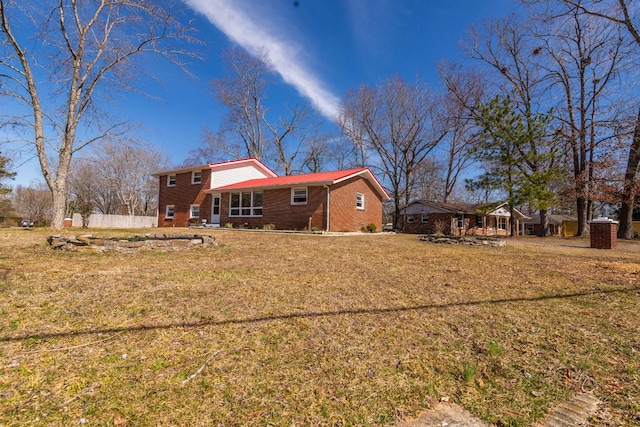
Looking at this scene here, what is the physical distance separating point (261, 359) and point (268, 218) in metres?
15.4

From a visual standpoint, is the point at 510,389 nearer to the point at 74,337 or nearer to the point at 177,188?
Result: the point at 74,337

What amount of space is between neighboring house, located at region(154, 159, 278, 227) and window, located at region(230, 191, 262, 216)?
4.57 ft

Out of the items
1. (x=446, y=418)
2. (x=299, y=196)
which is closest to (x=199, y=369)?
(x=446, y=418)

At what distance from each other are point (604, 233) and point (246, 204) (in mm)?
17180

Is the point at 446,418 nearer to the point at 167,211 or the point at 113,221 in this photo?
the point at 167,211

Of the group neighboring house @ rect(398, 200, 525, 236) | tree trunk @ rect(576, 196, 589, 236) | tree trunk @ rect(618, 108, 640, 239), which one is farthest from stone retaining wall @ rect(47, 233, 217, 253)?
tree trunk @ rect(576, 196, 589, 236)

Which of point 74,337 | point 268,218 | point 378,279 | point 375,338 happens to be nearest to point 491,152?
point 268,218

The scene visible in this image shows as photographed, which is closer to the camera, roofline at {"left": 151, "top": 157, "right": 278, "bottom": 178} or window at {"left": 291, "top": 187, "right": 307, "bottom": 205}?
window at {"left": 291, "top": 187, "right": 307, "bottom": 205}

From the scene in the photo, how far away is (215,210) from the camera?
2047 centimetres

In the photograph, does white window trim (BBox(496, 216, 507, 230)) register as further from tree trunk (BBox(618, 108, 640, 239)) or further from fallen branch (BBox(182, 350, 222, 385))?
fallen branch (BBox(182, 350, 222, 385))

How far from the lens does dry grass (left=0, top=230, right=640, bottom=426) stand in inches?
72.1

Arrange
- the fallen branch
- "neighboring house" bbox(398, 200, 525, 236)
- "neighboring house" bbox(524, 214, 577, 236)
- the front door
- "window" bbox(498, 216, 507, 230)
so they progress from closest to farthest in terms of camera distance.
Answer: the fallen branch
the front door
"neighboring house" bbox(398, 200, 525, 236)
"window" bbox(498, 216, 507, 230)
"neighboring house" bbox(524, 214, 577, 236)

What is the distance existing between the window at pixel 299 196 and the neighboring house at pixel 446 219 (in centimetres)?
1310

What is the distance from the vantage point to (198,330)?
2.81 meters
